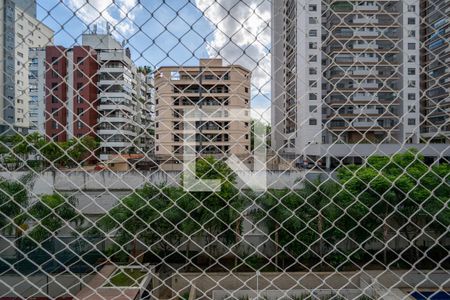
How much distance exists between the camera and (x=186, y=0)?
1.13m

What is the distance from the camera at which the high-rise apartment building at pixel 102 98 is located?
121 cm

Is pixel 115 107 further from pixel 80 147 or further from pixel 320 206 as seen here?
pixel 320 206

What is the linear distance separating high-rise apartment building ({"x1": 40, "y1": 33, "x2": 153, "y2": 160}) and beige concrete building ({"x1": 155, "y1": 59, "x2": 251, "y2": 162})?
78mm

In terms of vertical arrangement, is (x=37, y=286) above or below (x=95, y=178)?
below

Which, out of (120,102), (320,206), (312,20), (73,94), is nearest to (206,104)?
(120,102)

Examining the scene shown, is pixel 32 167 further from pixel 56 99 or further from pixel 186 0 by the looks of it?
pixel 186 0

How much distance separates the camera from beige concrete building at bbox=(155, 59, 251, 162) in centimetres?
125

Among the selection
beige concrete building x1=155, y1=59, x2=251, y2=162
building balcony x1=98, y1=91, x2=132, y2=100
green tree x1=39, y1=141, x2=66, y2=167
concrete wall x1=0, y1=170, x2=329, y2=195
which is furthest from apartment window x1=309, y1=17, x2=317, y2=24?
green tree x1=39, y1=141, x2=66, y2=167

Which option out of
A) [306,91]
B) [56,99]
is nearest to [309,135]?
[306,91]

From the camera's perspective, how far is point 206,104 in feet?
4.42

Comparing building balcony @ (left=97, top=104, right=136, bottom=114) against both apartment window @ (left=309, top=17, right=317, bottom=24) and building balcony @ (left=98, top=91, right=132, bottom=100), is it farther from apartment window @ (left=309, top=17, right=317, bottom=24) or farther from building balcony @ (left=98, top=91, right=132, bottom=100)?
apartment window @ (left=309, top=17, right=317, bottom=24)

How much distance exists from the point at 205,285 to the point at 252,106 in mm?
5204

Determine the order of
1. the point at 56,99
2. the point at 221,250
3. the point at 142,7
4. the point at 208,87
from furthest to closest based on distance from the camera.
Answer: the point at 221,250 → the point at 208,87 → the point at 56,99 → the point at 142,7

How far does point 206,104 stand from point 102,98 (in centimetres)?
40
